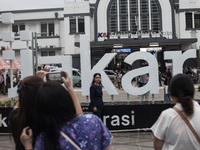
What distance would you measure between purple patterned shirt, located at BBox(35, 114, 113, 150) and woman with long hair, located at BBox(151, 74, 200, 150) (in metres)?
0.82

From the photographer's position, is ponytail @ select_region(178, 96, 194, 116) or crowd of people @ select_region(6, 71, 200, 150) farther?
ponytail @ select_region(178, 96, 194, 116)

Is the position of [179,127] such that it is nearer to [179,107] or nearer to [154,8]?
[179,107]

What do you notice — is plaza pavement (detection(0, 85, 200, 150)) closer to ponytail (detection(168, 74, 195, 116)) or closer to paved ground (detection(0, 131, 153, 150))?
paved ground (detection(0, 131, 153, 150))

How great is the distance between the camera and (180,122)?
279 cm

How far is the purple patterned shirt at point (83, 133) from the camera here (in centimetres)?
213

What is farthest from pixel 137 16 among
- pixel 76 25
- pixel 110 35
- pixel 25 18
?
pixel 25 18

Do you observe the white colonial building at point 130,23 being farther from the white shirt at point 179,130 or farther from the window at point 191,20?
the white shirt at point 179,130

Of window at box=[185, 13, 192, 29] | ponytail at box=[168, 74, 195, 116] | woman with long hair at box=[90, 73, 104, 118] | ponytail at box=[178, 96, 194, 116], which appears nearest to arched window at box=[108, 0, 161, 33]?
window at box=[185, 13, 192, 29]

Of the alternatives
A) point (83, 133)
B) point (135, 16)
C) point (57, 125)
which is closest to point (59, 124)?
point (57, 125)

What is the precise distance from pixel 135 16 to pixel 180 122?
32.8 meters

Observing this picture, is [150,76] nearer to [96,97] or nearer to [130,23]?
[96,97]

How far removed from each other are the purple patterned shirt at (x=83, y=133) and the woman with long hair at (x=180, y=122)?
823 millimetres

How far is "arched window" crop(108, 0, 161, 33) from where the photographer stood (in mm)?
34375

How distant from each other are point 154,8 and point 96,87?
2851cm
